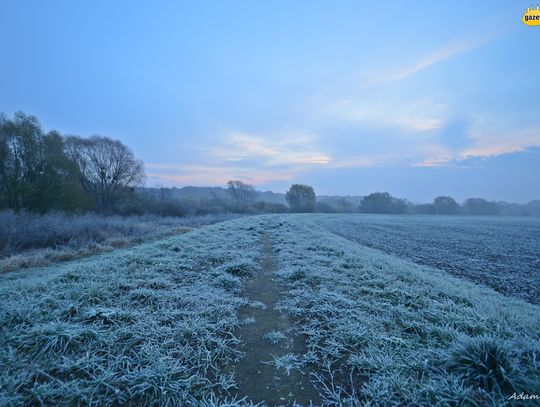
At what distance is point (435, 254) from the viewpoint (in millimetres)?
13922

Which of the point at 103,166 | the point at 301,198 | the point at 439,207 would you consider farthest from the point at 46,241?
the point at 439,207

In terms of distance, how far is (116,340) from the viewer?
348 centimetres

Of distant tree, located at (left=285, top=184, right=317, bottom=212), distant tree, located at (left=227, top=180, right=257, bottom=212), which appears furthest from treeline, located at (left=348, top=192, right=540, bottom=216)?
distant tree, located at (left=227, top=180, right=257, bottom=212)

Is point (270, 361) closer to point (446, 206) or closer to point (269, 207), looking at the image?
point (269, 207)

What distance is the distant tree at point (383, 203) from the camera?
91875 millimetres

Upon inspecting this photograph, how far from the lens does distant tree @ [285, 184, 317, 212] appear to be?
282 feet

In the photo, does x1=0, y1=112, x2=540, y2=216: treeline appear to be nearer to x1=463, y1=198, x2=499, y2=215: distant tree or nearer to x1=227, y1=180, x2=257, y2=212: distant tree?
x1=227, y1=180, x2=257, y2=212: distant tree

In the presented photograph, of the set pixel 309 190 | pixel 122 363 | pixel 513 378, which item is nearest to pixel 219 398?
pixel 122 363

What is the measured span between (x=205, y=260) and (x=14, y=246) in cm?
1089

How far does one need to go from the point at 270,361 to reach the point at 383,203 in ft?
327

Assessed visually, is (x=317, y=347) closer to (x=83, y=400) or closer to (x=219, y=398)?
(x=219, y=398)

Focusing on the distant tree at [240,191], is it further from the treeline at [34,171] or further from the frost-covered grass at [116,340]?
the frost-covered grass at [116,340]

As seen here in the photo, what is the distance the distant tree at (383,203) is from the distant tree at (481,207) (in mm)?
27517

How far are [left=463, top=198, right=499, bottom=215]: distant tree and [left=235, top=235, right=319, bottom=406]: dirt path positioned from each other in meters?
120
